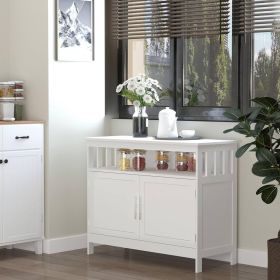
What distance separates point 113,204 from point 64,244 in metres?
0.56

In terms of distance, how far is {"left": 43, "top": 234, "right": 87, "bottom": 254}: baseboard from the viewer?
608cm

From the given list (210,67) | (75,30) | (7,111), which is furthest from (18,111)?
(210,67)

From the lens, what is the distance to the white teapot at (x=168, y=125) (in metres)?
5.81

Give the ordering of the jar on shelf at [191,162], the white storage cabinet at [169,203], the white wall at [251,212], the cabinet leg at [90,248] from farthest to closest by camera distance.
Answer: the cabinet leg at [90,248]
the jar on shelf at [191,162]
the white wall at [251,212]
the white storage cabinet at [169,203]

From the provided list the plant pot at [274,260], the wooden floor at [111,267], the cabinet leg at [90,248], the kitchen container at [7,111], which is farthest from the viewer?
the cabinet leg at [90,248]

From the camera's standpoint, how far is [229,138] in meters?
5.77

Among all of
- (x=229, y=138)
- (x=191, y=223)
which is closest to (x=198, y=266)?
(x=191, y=223)

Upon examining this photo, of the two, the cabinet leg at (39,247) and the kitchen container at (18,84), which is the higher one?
the kitchen container at (18,84)

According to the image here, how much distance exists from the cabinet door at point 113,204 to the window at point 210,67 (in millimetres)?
702

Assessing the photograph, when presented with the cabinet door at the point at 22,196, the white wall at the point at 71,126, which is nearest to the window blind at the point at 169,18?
the white wall at the point at 71,126

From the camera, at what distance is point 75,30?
6176 millimetres

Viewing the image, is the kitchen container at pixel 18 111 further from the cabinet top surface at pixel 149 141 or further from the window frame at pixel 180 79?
the window frame at pixel 180 79

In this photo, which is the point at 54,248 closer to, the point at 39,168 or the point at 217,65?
the point at 39,168

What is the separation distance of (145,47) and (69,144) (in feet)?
3.19
